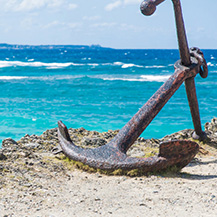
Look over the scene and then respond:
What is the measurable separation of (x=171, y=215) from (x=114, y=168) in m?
1.06

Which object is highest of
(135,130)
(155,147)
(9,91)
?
(135,130)

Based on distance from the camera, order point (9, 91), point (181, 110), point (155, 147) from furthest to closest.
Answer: point (9, 91)
point (181, 110)
point (155, 147)

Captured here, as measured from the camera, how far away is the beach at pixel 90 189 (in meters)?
3.11

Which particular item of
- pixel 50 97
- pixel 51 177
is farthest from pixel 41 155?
pixel 50 97

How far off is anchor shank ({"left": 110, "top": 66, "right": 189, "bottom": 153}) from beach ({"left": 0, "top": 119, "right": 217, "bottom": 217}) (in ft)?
1.35

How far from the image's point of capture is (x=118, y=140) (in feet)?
13.7

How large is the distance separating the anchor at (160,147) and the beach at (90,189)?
0.48 ft

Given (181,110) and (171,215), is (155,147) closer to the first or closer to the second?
(171,215)

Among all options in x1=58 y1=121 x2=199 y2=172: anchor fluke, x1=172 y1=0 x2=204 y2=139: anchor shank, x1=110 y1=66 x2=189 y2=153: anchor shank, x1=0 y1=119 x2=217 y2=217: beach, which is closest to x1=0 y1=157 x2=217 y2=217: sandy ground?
x1=0 y1=119 x2=217 y2=217: beach

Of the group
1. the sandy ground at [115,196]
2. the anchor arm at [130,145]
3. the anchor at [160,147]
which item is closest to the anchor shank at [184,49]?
the anchor at [160,147]

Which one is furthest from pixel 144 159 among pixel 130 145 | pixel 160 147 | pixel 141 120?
pixel 141 120

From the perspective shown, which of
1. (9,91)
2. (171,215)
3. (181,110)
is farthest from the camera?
(9,91)

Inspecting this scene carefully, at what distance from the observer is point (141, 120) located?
423 centimetres

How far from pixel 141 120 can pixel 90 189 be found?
1012 millimetres
